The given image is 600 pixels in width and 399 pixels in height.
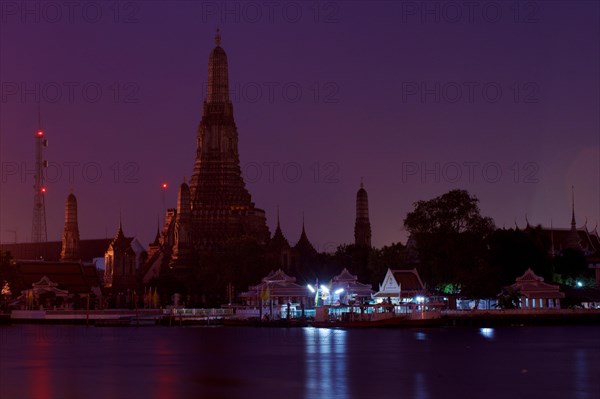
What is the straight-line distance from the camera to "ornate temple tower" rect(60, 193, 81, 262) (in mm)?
135125

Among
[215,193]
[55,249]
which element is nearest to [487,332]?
[215,193]

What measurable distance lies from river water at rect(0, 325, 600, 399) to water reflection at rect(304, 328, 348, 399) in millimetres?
46

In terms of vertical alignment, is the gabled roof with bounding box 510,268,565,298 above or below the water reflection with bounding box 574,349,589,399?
above

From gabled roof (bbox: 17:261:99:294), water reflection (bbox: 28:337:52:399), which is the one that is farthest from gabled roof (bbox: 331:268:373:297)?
gabled roof (bbox: 17:261:99:294)

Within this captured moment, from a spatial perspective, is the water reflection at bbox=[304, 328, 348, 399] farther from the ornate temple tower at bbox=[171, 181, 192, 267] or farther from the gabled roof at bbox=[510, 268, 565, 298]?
the ornate temple tower at bbox=[171, 181, 192, 267]

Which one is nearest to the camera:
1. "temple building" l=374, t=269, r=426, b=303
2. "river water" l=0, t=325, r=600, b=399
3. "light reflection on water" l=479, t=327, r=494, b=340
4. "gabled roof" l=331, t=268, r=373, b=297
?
A: "river water" l=0, t=325, r=600, b=399

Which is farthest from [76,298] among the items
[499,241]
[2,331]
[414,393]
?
[414,393]

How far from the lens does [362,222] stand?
130875 mm

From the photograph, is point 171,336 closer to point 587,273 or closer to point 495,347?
point 495,347

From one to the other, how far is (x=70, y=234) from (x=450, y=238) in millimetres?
62375

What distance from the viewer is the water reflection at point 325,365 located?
143 feet

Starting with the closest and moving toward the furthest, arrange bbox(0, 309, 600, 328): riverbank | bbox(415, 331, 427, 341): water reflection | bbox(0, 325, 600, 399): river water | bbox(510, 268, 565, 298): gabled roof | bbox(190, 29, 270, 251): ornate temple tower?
1. bbox(0, 325, 600, 399): river water
2. bbox(415, 331, 427, 341): water reflection
3. bbox(0, 309, 600, 328): riverbank
4. bbox(510, 268, 565, 298): gabled roof
5. bbox(190, 29, 270, 251): ornate temple tower

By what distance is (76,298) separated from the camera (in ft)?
367

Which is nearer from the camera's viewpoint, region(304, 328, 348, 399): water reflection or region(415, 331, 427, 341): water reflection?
region(304, 328, 348, 399): water reflection
